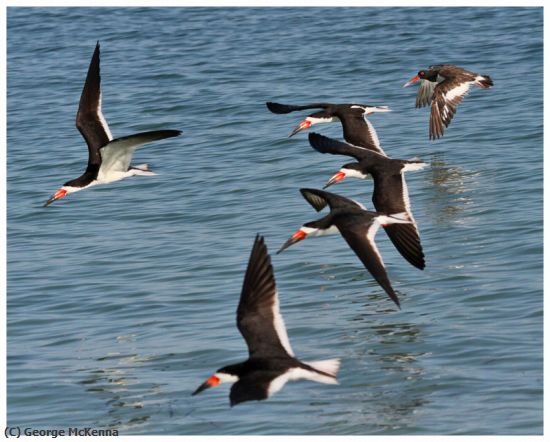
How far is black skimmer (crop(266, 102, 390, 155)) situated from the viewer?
44.4 ft

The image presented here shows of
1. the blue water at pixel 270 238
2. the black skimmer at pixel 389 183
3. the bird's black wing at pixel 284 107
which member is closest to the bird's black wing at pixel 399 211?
the black skimmer at pixel 389 183

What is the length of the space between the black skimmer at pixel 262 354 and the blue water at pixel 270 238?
1.68ft

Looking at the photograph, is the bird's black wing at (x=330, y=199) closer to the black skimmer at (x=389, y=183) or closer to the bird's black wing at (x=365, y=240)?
the bird's black wing at (x=365, y=240)

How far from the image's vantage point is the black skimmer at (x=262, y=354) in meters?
7.59

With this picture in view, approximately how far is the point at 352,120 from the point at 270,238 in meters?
2.28

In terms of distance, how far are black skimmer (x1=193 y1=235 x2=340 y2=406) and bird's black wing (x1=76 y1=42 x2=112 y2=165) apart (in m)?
3.82

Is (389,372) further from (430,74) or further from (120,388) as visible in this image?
(430,74)

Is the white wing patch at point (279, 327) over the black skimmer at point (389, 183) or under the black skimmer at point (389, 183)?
over

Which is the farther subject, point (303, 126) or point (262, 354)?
point (303, 126)

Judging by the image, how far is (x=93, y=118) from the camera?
461 inches

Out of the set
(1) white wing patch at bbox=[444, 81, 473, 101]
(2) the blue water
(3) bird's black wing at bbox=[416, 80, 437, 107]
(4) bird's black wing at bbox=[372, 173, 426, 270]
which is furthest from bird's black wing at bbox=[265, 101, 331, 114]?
(4) bird's black wing at bbox=[372, 173, 426, 270]

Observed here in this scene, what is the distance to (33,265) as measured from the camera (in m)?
12.0

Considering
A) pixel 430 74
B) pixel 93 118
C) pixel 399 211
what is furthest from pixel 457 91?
pixel 93 118

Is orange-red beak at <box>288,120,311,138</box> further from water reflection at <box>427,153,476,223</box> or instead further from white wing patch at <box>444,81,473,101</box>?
white wing patch at <box>444,81,473,101</box>
